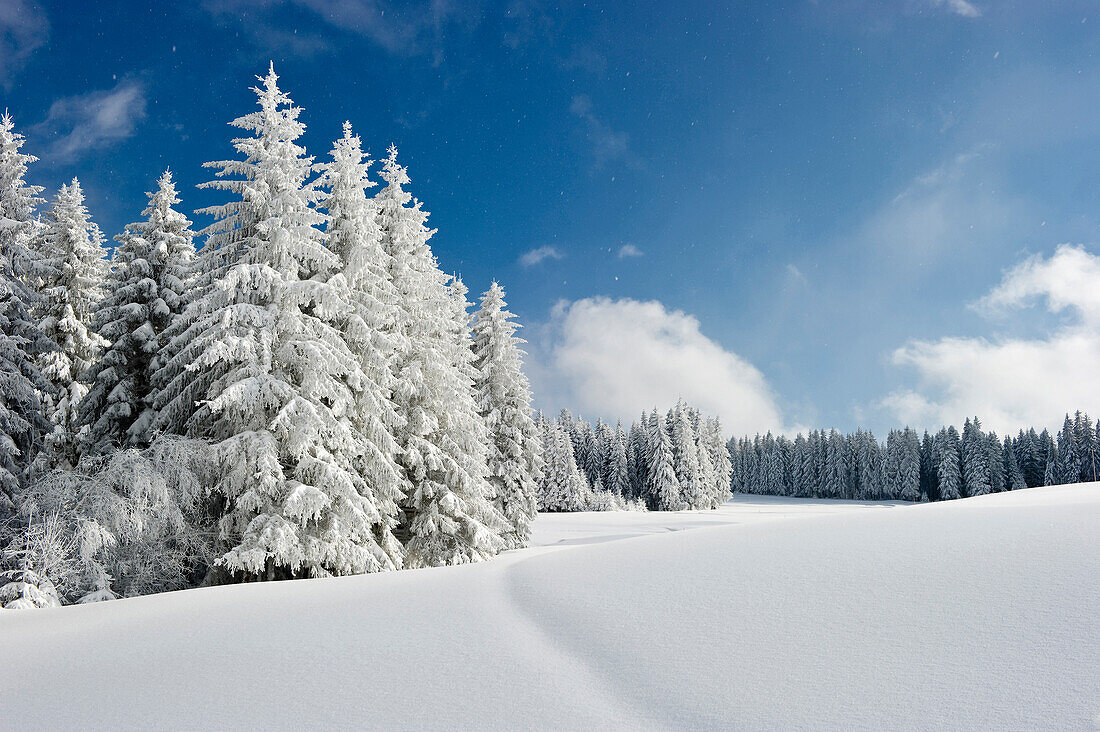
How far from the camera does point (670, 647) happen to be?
16.1 feet

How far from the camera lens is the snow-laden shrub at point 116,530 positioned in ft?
35.4

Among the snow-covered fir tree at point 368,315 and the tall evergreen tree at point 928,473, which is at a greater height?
the snow-covered fir tree at point 368,315

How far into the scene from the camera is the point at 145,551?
12133mm

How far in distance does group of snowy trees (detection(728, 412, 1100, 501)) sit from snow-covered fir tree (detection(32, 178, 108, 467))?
9106 cm

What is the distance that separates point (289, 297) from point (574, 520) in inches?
1258

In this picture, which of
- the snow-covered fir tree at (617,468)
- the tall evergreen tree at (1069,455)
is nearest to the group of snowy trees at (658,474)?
the snow-covered fir tree at (617,468)

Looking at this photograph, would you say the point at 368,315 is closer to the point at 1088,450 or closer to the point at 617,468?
the point at 617,468

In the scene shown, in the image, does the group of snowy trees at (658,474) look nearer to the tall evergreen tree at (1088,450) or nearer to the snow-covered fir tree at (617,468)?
the snow-covered fir tree at (617,468)

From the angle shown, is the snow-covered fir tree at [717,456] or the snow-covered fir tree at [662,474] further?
the snow-covered fir tree at [717,456]

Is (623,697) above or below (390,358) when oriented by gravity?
below

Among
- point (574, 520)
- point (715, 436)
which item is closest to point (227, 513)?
point (574, 520)

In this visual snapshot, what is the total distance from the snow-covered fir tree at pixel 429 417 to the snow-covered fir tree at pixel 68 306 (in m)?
10.7

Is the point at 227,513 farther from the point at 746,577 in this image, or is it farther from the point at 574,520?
A: the point at 574,520

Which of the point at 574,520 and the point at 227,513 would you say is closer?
the point at 227,513
